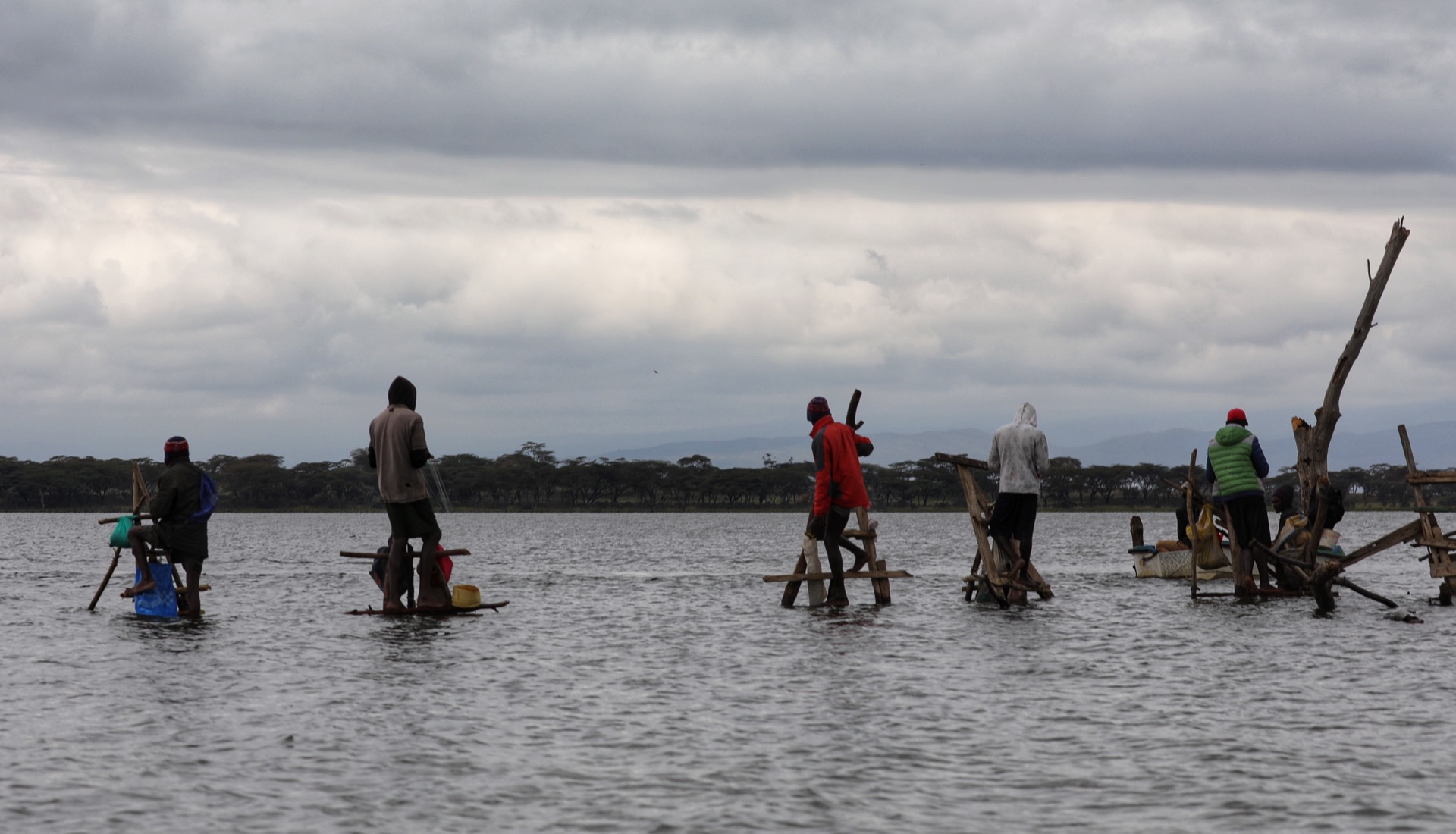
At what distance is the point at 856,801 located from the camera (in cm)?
746

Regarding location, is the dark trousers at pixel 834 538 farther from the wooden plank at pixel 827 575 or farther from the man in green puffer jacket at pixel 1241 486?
the man in green puffer jacket at pixel 1241 486

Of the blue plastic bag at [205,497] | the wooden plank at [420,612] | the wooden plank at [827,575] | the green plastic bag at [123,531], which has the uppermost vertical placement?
the blue plastic bag at [205,497]

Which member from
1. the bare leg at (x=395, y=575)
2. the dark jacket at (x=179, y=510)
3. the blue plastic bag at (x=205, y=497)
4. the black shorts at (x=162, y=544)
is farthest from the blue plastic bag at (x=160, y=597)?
the bare leg at (x=395, y=575)

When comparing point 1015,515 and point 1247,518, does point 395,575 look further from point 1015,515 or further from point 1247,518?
point 1247,518

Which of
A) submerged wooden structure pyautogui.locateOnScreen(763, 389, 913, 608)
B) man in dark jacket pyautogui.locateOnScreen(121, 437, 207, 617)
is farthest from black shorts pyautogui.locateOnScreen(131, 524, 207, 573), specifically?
submerged wooden structure pyautogui.locateOnScreen(763, 389, 913, 608)

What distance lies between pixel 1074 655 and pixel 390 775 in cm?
721

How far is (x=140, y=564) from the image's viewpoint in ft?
55.7

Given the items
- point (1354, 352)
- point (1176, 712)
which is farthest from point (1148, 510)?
point (1176, 712)

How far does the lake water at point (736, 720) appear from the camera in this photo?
288 inches

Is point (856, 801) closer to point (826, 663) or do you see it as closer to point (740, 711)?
point (740, 711)

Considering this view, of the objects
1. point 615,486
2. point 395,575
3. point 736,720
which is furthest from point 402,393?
point 615,486

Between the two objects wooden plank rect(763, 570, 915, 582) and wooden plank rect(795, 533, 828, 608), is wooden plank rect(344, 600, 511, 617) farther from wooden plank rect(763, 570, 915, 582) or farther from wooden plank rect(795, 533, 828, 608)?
wooden plank rect(795, 533, 828, 608)

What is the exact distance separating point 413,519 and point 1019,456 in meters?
7.08

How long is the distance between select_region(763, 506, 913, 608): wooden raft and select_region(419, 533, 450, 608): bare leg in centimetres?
380
